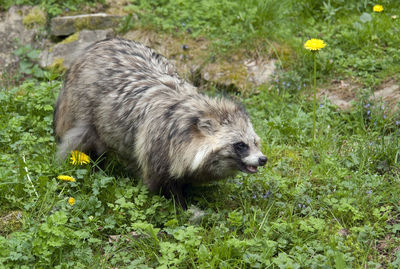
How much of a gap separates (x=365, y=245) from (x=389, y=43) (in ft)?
11.4

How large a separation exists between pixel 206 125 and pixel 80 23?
3763 mm

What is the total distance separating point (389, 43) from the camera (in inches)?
261

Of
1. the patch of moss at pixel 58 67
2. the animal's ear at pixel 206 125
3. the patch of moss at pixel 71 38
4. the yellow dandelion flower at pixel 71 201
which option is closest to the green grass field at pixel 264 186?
the yellow dandelion flower at pixel 71 201

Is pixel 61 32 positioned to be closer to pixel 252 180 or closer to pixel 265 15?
pixel 265 15

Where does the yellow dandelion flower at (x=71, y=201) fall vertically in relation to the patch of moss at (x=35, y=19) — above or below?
below

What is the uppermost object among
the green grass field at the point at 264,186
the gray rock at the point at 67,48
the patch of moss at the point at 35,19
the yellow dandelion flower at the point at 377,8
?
the yellow dandelion flower at the point at 377,8

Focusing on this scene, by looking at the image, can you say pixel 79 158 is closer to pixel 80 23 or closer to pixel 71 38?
pixel 71 38

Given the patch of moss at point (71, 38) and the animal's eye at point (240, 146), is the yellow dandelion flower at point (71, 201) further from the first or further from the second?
the patch of moss at point (71, 38)

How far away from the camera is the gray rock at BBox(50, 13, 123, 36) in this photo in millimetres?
7309

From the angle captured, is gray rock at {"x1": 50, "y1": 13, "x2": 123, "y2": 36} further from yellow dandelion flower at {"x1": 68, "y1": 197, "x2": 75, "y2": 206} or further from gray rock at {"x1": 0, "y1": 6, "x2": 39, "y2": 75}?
yellow dandelion flower at {"x1": 68, "y1": 197, "x2": 75, "y2": 206}

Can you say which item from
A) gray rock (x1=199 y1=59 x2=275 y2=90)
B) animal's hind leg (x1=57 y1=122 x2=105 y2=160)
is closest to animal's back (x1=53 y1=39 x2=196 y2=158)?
animal's hind leg (x1=57 y1=122 x2=105 y2=160)

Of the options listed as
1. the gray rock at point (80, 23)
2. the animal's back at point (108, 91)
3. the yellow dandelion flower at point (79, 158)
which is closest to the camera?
the animal's back at point (108, 91)

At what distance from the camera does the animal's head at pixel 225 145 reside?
4312mm

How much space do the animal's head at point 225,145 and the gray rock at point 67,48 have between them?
3.26m
